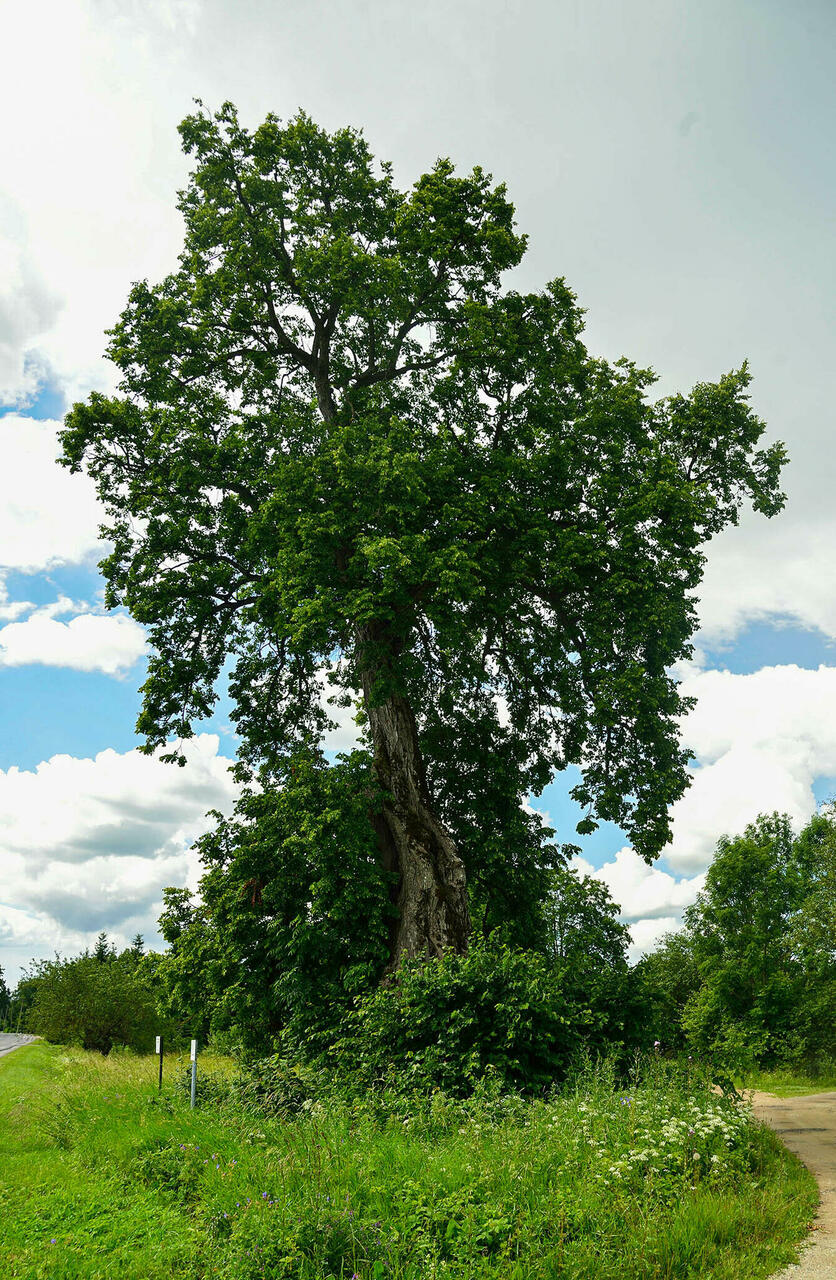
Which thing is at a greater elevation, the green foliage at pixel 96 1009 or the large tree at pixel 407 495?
the large tree at pixel 407 495

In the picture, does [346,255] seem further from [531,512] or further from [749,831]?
[749,831]

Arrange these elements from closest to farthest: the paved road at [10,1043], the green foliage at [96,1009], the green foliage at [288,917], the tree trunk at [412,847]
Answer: the green foliage at [288,917] < the tree trunk at [412,847] < the green foliage at [96,1009] < the paved road at [10,1043]

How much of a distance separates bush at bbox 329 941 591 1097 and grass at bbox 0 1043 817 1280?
1534 millimetres

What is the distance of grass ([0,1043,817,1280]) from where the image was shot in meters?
5.52

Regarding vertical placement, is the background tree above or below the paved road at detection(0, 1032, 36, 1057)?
above

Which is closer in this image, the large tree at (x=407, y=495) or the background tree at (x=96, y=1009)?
the large tree at (x=407, y=495)

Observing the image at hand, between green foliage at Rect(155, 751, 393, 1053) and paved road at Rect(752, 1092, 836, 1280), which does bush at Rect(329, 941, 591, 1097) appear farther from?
paved road at Rect(752, 1092, 836, 1280)

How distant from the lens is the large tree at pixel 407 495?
571 inches

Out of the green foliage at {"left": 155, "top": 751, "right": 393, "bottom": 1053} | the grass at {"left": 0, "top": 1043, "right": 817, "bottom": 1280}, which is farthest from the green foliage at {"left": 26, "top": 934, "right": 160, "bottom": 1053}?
the grass at {"left": 0, "top": 1043, "right": 817, "bottom": 1280}

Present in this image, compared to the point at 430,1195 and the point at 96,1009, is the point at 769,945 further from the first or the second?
the point at 430,1195

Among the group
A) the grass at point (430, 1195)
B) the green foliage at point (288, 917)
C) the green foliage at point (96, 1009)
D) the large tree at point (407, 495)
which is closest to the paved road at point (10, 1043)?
the green foliage at point (96, 1009)

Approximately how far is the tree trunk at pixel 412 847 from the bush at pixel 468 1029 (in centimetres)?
121

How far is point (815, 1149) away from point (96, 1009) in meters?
28.4

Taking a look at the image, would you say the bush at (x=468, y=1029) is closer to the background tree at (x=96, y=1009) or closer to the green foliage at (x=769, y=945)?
the background tree at (x=96, y=1009)
